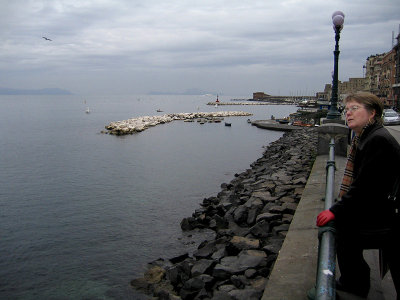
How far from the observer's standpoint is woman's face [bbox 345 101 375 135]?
2.96 m

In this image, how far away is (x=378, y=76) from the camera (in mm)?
86750

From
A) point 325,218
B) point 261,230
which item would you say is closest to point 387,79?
point 261,230

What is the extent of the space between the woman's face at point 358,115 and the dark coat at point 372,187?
0.10 metres

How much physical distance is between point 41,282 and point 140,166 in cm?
1529

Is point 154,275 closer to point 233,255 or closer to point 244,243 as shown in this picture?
point 233,255

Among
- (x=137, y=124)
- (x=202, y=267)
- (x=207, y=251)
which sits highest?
(x=137, y=124)

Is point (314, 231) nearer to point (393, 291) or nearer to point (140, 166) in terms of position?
point (393, 291)

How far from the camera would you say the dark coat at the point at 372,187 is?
2.71 meters

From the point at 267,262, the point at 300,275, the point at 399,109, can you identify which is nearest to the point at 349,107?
the point at 300,275

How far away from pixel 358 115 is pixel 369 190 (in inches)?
23.4

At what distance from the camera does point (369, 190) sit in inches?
108

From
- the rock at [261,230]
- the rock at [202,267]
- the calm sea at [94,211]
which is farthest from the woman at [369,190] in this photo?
the calm sea at [94,211]

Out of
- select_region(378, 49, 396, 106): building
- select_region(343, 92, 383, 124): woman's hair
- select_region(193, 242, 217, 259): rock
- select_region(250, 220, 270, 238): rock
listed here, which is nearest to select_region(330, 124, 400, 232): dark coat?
select_region(343, 92, 383, 124): woman's hair

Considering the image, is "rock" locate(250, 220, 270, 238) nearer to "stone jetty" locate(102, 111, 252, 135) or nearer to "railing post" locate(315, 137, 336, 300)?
"railing post" locate(315, 137, 336, 300)
